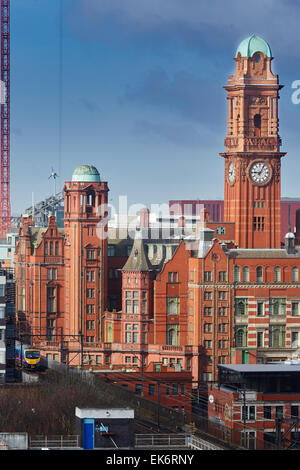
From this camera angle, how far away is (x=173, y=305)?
17762 cm

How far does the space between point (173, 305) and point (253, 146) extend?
2268 centimetres

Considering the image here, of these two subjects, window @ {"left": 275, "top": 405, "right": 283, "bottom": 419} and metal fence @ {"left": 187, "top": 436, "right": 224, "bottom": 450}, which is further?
window @ {"left": 275, "top": 405, "right": 283, "bottom": 419}

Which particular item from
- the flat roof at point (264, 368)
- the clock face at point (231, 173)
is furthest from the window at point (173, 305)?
the flat roof at point (264, 368)

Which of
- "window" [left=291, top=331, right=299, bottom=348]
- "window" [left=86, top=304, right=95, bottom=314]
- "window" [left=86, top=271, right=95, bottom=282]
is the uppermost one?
"window" [left=86, top=271, right=95, bottom=282]

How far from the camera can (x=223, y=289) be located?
17350 centimetres

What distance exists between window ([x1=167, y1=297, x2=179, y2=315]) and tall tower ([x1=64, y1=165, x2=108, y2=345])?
9.87 metres

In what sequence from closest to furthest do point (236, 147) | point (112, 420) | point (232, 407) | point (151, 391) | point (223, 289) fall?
1. point (112, 420)
2. point (232, 407)
3. point (151, 391)
4. point (223, 289)
5. point (236, 147)

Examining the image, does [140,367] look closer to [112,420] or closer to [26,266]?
[26,266]

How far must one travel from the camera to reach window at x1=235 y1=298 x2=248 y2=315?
570 feet

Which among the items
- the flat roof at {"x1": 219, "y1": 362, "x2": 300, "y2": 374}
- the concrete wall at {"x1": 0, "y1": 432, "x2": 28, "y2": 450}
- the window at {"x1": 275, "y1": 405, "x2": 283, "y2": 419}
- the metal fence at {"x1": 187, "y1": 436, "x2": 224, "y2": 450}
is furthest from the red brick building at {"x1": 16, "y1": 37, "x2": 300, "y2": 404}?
the concrete wall at {"x1": 0, "y1": 432, "x2": 28, "y2": 450}

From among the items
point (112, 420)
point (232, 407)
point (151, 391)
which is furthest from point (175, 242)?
point (112, 420)

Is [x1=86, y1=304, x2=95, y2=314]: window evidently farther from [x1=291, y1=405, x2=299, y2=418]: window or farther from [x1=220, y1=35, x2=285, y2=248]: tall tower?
[x1=291, y1=405, x2=299, y2=418]: window

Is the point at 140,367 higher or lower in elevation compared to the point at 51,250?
lower

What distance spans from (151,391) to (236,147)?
38.7 meters
